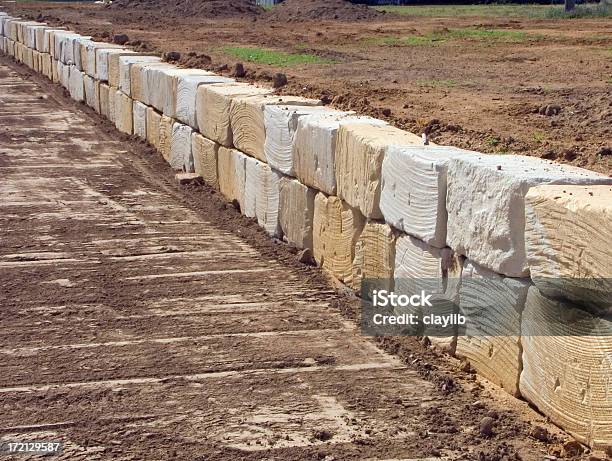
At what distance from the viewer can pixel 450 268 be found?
5730 millimetres

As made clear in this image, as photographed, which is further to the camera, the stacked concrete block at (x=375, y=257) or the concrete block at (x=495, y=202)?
the stacked concrete block at (x=375, y=257)

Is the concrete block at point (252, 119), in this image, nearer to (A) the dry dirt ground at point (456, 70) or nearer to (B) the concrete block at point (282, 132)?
(B) the concrete block at point (282, 132)

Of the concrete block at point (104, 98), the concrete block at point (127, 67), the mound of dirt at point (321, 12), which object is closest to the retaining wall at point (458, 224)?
the concrete block at point (127, 67)

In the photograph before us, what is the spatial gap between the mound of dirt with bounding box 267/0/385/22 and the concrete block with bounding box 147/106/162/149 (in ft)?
64.3

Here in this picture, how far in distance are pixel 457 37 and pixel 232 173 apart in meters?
13.1

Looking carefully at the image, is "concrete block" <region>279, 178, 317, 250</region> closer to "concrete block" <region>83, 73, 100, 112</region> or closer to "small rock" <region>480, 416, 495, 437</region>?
"small rock" <region>480, 416, 495, 437</region>

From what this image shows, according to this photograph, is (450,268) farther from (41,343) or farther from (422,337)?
(41,343)

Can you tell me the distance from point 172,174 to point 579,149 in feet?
15.2

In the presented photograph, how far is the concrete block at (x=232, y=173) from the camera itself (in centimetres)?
926

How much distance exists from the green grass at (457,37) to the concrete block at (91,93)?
6465 millimetres

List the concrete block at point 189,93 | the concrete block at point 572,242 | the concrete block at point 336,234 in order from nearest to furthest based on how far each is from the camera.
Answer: the concrete block at point 572,242 < the concrete block at point 336,234 < the concrete block at point 189,93

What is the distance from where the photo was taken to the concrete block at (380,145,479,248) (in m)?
5.70

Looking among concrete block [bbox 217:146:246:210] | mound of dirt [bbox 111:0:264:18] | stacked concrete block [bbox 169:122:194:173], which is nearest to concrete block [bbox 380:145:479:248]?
concrete block [bbox 217:146:246:210]

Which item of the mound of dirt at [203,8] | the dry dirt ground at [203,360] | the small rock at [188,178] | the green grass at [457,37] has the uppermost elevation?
the mound of dirt at [203,8]
